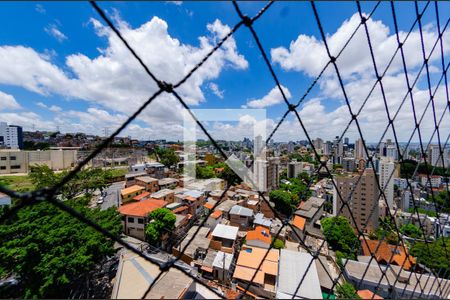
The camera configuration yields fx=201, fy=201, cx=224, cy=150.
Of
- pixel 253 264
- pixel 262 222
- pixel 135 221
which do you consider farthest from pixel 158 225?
pixel 262 222

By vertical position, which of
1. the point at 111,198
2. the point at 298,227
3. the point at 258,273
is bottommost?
the point at 298,227

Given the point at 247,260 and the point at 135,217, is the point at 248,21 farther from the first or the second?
the point at 135,217

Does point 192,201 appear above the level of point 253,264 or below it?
above

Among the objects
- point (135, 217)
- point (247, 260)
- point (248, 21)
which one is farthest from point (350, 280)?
point (248, 21)

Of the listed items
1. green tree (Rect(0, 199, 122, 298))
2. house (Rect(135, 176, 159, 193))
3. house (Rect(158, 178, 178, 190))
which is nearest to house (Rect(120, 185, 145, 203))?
house (Rect(135, 176, 159, 193))

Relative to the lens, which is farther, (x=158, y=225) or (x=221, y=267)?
(x=158, y=225)

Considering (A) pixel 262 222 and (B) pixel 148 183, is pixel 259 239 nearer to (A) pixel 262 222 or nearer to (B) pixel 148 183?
(A) pixel 262 222

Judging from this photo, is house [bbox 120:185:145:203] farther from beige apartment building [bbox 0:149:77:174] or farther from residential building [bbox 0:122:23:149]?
residential building [bbox 0:122:23:149]
